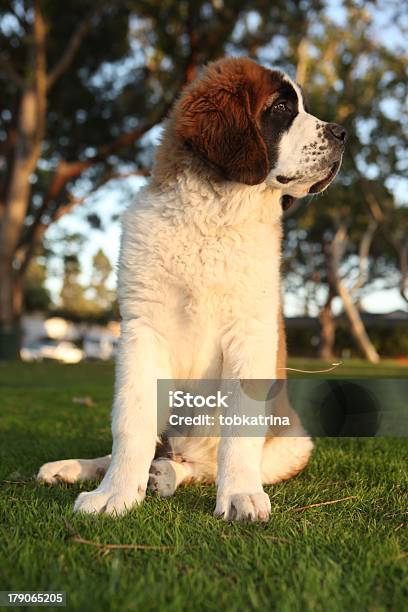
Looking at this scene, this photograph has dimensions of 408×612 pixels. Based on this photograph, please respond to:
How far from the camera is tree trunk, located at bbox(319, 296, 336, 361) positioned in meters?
32.6

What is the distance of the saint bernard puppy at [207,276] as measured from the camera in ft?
8.55

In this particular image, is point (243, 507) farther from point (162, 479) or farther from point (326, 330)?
point (326, 330)

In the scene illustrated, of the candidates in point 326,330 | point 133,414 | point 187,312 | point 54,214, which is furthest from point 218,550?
point 326,330

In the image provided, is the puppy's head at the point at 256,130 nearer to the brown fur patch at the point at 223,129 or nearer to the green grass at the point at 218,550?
the brown fur patch at the point at 223,129

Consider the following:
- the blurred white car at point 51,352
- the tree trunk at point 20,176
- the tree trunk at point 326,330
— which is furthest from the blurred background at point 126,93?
the blurred white car at point 51,352

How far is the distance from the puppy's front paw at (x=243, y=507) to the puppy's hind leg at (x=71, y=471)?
31.6 inches

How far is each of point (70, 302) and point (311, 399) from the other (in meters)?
91.8

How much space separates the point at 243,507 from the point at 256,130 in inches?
64.1

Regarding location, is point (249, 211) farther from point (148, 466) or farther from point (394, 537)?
point (394, 537)

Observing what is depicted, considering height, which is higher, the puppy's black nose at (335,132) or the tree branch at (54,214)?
the tree branch at (54,214)

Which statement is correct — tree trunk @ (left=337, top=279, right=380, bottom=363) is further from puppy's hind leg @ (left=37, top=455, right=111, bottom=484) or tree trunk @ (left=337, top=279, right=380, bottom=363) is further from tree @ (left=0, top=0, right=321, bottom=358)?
puppy's hind leg @ (left=37, top=455, right=111, bottom=484)

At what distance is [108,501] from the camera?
2.33m

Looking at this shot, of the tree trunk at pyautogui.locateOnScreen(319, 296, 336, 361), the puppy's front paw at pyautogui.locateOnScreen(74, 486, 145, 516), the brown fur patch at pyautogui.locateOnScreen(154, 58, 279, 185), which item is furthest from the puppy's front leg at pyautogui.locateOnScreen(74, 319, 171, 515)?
the tree trunk at pyautogui.locateOnScreen(319, 296, 336, 361)

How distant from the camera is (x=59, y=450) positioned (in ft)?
12.4
